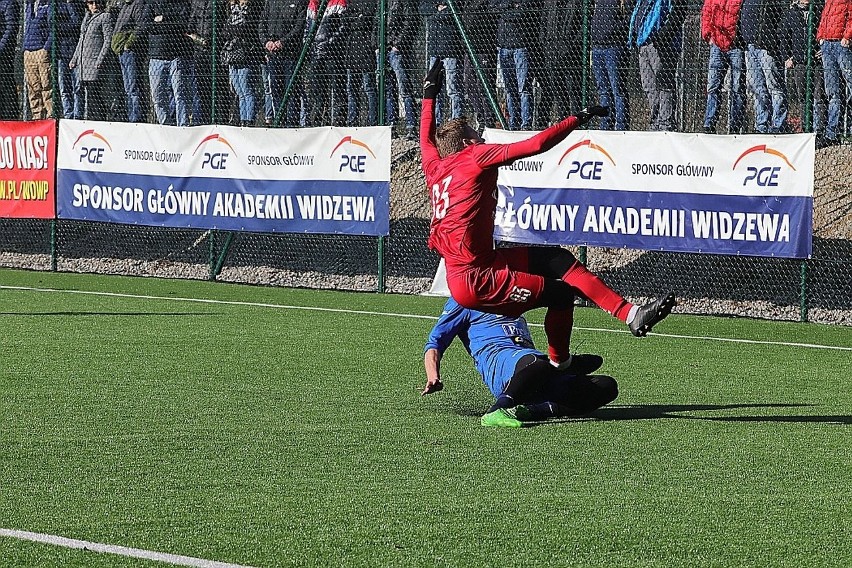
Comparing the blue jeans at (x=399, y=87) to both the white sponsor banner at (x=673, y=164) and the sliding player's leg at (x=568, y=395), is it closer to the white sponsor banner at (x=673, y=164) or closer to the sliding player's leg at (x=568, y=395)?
the white sponsor banner at (x=673, y=164)

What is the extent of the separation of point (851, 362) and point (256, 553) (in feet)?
23.8

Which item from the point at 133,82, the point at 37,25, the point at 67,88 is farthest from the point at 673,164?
the point at 37,25

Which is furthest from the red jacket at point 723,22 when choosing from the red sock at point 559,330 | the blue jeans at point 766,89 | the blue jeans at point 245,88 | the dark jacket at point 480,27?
the red sock at point 559,330

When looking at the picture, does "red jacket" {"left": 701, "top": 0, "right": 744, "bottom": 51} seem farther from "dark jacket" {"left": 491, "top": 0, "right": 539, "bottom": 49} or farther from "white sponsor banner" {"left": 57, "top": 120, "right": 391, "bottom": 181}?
"white sponsor banner" {"left": 57, "top": 120, "right": 391, "bottom": 181}

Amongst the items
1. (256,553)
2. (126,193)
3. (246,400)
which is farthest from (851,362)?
(126,193)

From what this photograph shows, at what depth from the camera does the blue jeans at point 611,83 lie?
15.7 meters

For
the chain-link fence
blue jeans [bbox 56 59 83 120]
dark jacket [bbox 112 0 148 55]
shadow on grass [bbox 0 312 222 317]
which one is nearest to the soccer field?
shadow on grass [bbox 0 312 222 317]

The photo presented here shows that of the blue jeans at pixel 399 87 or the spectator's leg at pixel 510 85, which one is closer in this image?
the spectator's leg at pixel 510 85

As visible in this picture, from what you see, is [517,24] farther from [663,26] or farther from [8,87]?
[8,87]

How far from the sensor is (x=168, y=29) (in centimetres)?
1911

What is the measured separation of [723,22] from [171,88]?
722cm

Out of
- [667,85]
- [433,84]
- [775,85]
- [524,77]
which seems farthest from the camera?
[524,77]

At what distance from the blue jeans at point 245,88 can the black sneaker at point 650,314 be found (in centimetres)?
1082

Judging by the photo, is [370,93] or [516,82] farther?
[370,93]
